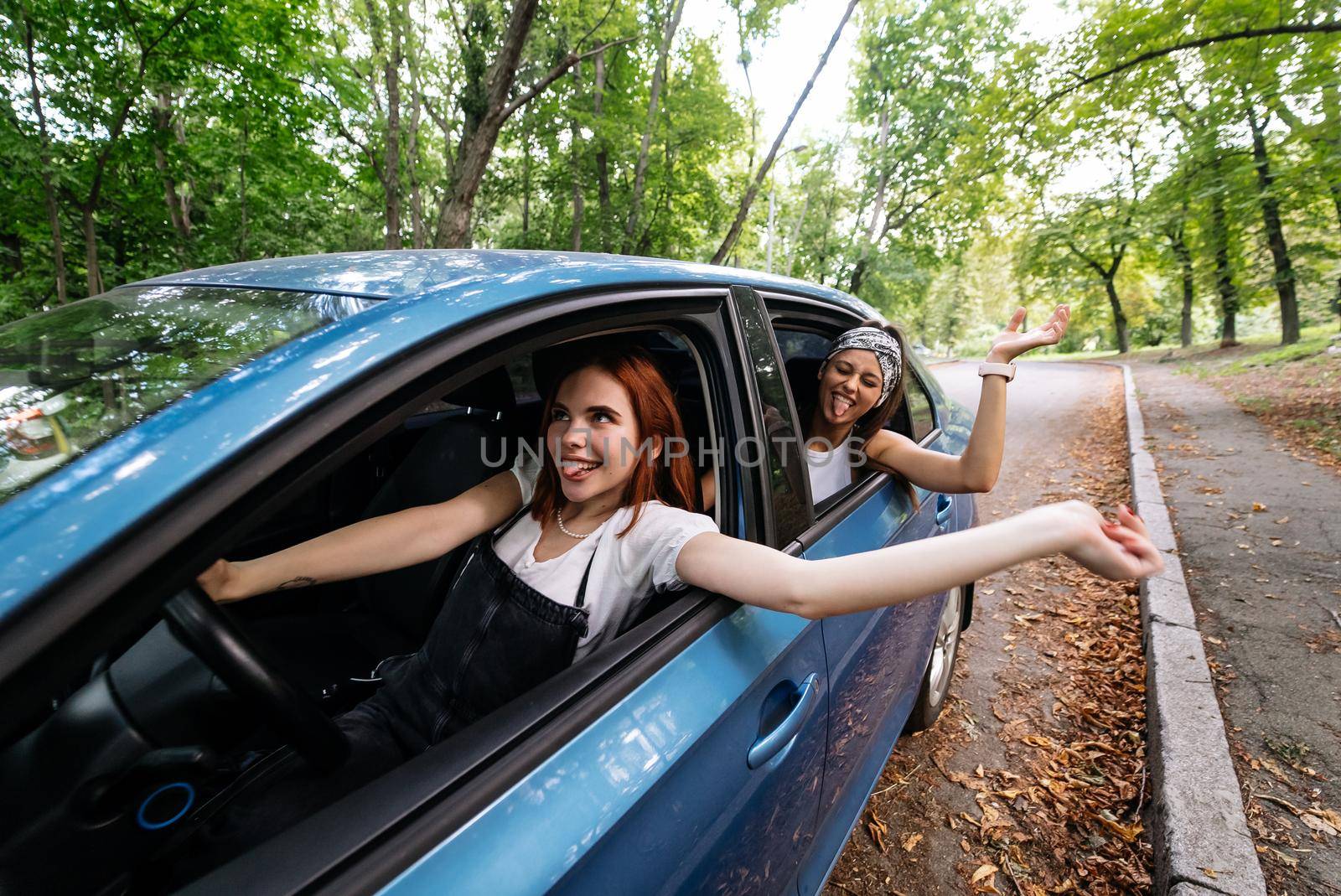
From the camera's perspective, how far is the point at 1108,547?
1.06 meters

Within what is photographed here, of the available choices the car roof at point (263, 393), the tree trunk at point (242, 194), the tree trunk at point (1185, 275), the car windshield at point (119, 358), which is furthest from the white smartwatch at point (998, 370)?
the tree trunk at point (1185, 275)

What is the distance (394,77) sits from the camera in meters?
9.90

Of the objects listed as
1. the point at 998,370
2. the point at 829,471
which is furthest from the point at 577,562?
the point at 998,370

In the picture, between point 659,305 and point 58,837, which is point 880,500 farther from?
point 58,837

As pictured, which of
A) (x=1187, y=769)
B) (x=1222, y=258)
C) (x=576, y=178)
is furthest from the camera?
(x=1222, y=258)

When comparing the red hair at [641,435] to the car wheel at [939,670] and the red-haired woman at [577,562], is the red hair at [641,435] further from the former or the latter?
the car wheel at [939,670]

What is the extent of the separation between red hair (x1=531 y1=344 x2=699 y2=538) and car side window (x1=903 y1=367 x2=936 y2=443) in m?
1.38

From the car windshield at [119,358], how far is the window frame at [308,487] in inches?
7.6

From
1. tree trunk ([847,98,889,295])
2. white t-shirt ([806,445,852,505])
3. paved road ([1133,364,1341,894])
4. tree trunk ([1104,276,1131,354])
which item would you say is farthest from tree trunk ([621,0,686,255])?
tree trunk ([1104,276,1131,354])

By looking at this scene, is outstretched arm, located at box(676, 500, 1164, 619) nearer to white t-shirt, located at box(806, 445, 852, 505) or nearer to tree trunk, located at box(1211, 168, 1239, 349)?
white t-shirt, located at box(806, 445, 852, 505)

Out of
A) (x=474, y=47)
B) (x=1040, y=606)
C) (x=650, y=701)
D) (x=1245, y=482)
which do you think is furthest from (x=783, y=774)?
(x=474, y=47)

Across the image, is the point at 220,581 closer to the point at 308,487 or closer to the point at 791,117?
the point at 308,487

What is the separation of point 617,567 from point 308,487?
68 cm

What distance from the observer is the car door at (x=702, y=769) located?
76 cm
